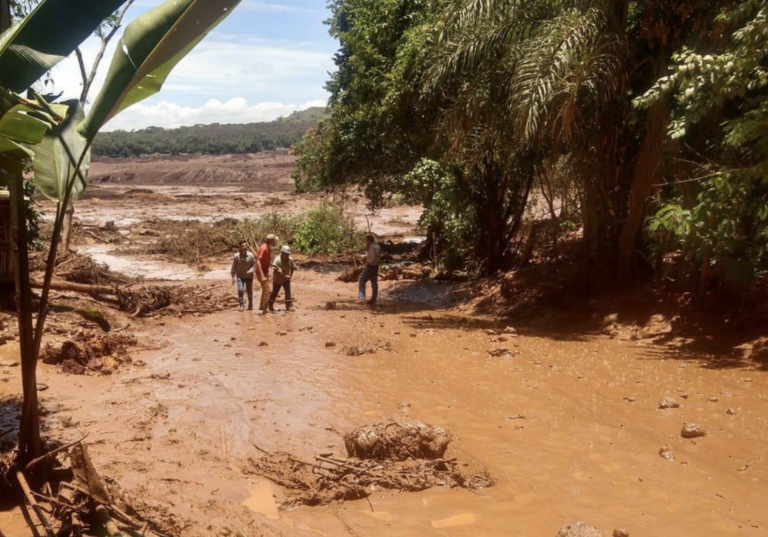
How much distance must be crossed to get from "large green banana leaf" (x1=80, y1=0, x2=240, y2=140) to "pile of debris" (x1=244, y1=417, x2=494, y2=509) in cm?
285

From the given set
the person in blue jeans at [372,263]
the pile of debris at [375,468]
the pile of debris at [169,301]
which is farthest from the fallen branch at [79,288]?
the pile of debris at [375,468]

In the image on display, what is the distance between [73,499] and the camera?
349 cm

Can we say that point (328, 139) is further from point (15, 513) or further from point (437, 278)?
point (15, 513)

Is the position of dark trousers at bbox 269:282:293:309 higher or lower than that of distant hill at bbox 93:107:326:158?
lower

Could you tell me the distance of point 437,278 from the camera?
17.2 m

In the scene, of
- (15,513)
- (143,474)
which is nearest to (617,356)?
(143,474)

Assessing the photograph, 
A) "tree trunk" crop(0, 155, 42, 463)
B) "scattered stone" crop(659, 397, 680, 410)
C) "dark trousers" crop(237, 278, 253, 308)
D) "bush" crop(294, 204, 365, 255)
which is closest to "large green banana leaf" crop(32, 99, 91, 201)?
"tree trunk" crop(0, 155, 42, 463)

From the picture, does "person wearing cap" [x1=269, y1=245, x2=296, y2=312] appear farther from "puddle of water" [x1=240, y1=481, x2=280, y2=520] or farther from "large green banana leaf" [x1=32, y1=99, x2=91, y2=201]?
"large green banana leaf" [x1=32, y1=99, x2=91, y2=201]

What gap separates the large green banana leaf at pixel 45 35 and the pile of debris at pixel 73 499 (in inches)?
75.3

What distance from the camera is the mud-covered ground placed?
4.60 meters

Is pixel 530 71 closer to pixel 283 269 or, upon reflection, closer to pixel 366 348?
pixel 366 348

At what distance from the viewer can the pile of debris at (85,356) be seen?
26.5 ft

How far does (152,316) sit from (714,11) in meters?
10.3

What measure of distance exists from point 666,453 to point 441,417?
209 centimetres
